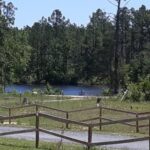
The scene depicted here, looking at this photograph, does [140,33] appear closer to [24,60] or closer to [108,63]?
[108,63]

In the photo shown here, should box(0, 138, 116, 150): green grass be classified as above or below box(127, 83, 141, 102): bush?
below

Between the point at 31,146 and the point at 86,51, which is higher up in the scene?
the point at 86,51

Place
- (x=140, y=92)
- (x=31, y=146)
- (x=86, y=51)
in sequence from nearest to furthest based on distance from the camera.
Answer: (x=31, y=146)
(x=140, y=92)
(x=86, y=51)

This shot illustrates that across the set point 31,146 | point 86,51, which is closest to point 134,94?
point 31,146

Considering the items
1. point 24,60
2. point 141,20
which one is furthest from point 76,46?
point 24,60

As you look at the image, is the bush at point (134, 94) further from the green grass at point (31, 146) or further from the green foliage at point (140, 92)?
the green grass at point (31, 146)

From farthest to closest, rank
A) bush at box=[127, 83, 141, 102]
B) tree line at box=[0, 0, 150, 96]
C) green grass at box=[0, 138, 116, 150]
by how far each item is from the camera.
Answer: tree line at box=[0, 0, 150, 96], bush at box=[127, 83, 141, 102], green grass at box=[0, 138, 116, 150]

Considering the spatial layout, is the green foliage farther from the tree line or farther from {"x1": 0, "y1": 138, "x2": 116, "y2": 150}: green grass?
the tree line

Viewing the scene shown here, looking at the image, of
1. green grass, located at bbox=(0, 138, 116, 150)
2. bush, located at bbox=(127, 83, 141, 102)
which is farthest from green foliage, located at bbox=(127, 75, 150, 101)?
green grass, located at bbox=(0, 138, 116, 150)

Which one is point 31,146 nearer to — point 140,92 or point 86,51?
point 140,92

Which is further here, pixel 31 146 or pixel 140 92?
pixel 140 92

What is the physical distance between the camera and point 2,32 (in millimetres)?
80750

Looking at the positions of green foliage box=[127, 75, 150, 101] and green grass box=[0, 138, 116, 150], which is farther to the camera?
green foliage box=[127, 75, 150, 101]

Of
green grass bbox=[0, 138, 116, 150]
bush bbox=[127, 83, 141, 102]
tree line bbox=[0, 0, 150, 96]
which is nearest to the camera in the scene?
green grass bbox=[0, 138, 116, 150]
